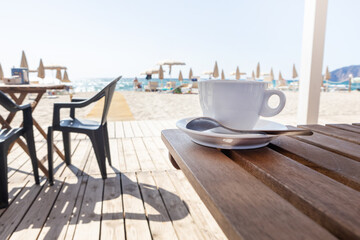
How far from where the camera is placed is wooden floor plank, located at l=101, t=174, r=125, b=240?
1.26 m

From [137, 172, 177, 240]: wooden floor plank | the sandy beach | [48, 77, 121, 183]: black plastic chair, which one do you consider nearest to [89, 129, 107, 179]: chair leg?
[48, 77, 121, 183]: black plastic chair

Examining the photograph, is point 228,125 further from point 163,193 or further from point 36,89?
point 36,89

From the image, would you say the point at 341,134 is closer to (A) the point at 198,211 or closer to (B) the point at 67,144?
(A) the point at 198,211

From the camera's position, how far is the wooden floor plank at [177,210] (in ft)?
4.13

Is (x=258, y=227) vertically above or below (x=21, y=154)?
above

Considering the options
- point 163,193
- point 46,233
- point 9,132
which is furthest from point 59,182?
point 163,193

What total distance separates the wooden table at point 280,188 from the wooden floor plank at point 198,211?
888 mm

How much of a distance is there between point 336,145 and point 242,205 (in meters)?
0.39

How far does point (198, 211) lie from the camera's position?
1470 mm

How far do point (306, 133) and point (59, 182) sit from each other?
192cm

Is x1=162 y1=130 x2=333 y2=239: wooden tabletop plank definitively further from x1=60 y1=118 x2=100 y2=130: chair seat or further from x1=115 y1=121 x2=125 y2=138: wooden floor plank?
x1=115 y1=121 x2=125 y2=138: wooden floor plank

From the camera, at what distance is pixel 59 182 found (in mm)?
1898

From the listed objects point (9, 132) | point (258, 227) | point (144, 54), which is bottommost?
point (9, 132)

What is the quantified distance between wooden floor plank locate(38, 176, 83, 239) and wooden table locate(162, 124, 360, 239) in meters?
1.11
